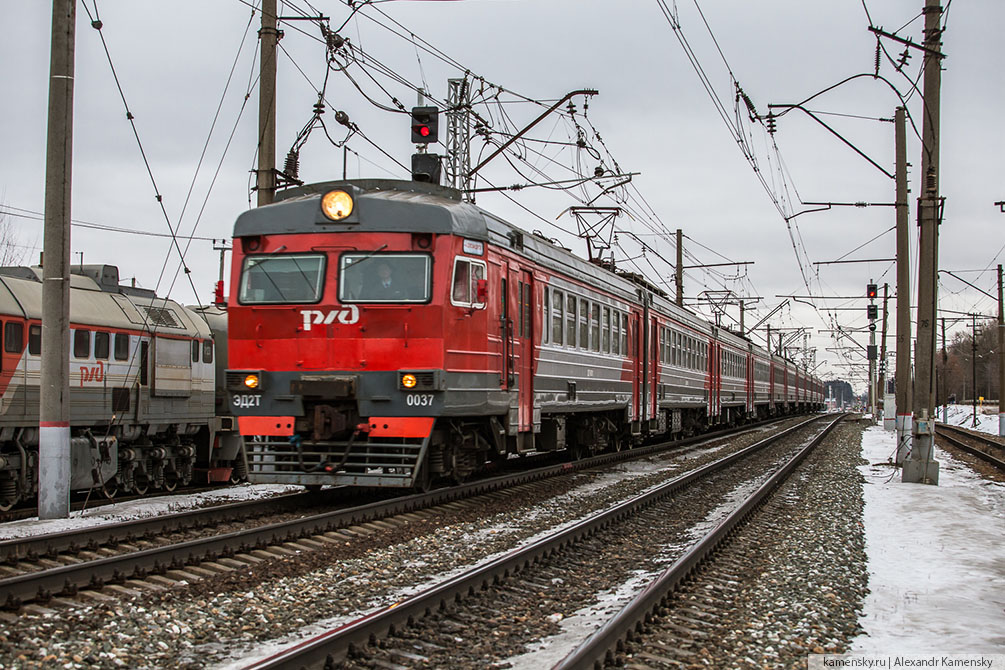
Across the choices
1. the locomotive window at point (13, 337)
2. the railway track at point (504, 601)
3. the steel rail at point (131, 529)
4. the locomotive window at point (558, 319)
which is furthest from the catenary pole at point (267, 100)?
the railway track at point (504, 601)

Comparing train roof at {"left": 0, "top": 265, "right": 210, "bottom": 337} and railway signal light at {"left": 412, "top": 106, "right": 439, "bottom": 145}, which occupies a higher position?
railway signal light at {"left": 412, "top": 106, "right": 439, "bottom": 145}

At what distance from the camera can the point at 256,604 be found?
6.41 m

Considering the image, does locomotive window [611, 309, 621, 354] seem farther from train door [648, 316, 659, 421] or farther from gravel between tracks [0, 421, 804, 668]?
gravel between tracks [0, 421, 804, 668]

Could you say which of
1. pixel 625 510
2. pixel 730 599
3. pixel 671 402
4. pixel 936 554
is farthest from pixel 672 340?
pixel 730 599

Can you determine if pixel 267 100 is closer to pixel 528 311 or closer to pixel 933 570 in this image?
pixel 528 311

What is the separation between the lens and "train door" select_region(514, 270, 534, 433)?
41.2 ft

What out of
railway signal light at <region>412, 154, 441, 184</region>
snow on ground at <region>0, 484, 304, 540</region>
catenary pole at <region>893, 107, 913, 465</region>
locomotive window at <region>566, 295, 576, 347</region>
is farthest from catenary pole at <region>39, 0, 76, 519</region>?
catenary pole at <region>893, 107, 913, 465</region>

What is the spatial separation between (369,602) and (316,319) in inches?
179

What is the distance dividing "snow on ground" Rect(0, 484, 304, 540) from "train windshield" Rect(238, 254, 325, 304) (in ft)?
8.69

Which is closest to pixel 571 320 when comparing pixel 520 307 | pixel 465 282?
pixel 520 307

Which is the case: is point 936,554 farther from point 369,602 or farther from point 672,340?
point 672,340

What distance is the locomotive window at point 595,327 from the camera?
16.2 metres

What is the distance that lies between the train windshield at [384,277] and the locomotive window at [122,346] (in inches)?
195

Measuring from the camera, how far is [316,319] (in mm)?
10602
